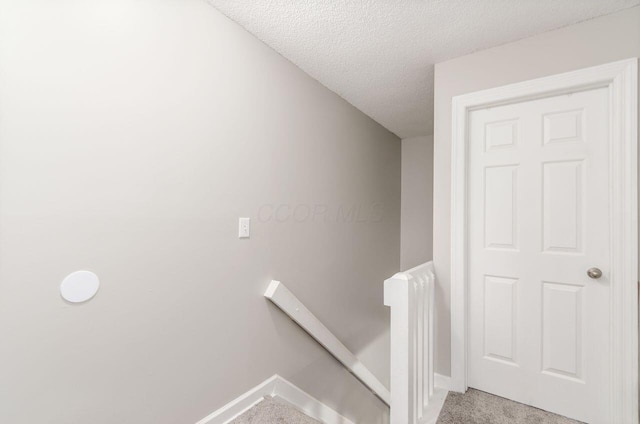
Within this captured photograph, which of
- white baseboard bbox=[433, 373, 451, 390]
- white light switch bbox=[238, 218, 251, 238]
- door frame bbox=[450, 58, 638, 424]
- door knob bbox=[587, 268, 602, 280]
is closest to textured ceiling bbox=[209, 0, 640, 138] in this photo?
door frame bbox=[450, 58, 638, 424]

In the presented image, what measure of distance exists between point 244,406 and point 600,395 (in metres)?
1.86

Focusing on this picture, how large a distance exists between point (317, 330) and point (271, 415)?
2.03 ft

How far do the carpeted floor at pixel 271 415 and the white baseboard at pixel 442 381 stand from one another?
2.66ft

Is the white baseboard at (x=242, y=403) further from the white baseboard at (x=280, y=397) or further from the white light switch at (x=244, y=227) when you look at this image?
the white light switch at (x=244, y=227)

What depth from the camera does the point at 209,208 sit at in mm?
1500

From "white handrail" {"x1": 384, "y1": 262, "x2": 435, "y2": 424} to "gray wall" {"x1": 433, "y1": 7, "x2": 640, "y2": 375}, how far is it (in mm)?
282

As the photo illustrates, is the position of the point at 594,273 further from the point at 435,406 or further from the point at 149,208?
the point at 149,208

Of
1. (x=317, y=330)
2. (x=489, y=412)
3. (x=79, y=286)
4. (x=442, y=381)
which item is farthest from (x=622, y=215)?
(x=79, y=286)

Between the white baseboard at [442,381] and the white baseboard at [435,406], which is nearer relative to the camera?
the white baseboard at [435,406]

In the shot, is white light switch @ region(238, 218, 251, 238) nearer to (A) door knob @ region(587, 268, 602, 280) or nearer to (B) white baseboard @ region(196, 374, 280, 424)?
(B) white baseboard @ region(196, 374, 280, 424)

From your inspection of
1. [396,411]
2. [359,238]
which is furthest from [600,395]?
[359,238]

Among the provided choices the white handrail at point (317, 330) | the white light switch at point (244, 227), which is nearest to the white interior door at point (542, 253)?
the white handrail at point (317, 330)

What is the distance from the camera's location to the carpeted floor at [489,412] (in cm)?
155

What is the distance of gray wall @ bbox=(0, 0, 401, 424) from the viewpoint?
0.97 metres
